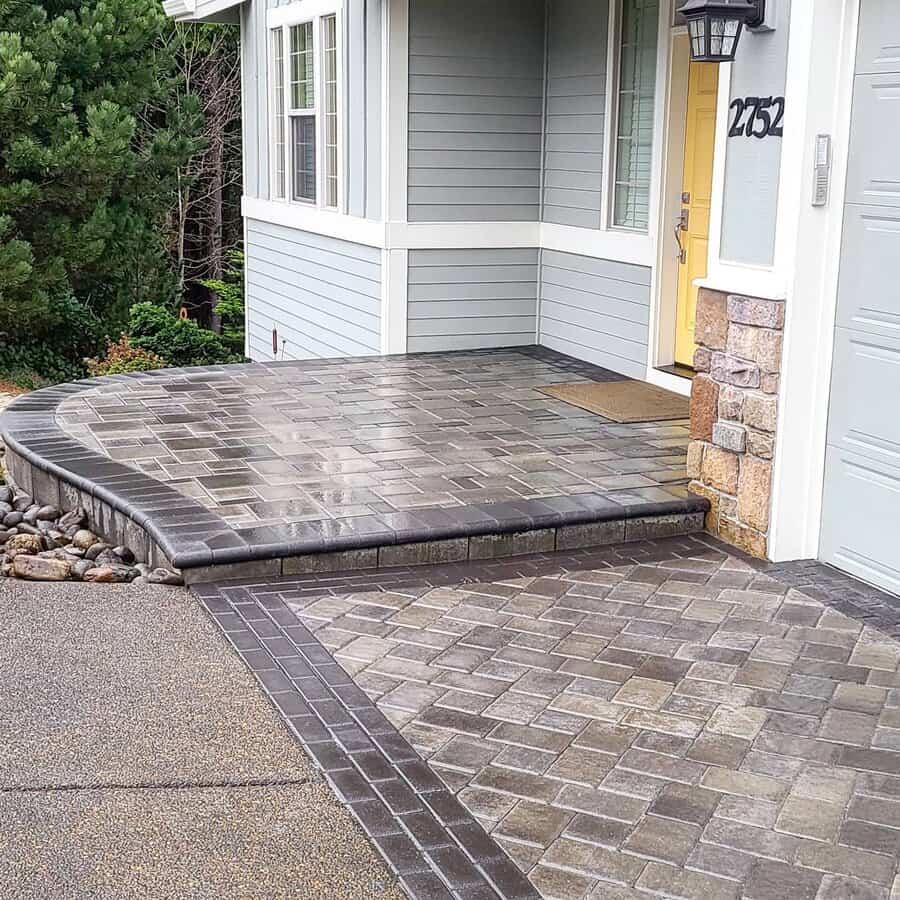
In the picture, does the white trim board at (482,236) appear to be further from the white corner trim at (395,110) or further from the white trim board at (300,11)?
the white trim board at (300,11)

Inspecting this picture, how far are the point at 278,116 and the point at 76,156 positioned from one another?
271 centimetres

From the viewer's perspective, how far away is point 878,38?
450 centimetres

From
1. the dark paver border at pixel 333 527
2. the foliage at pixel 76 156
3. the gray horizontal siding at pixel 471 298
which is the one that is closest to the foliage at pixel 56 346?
the foliage at pixel 76 156

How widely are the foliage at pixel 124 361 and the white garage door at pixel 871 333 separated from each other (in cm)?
939

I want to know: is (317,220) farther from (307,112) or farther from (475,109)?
(475,109)

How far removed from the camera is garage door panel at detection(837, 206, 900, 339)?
14.9 ft

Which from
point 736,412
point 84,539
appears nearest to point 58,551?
point 84,539

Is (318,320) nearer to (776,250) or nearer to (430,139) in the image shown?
(430,139)

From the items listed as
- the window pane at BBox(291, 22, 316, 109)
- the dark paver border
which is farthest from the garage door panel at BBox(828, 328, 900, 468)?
the window pane at BBox(291, 22, 316, 109)

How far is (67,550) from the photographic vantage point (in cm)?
517

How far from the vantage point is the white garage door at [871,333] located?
4500mm

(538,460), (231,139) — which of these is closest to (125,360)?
(231,139)

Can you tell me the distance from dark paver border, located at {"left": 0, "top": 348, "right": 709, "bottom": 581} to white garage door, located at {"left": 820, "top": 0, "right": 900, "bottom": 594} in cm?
72

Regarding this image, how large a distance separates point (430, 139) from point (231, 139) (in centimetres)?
1031
